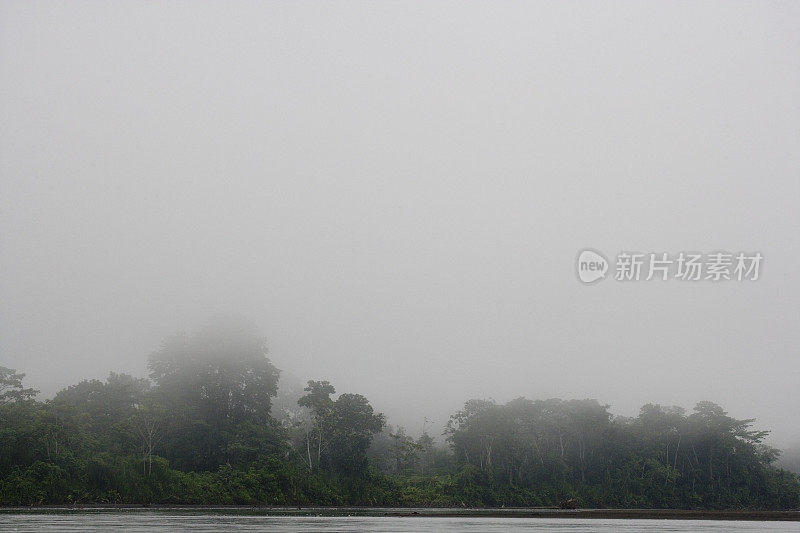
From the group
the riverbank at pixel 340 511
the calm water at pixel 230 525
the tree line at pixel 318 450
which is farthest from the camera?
the tree line at pixel 318 450

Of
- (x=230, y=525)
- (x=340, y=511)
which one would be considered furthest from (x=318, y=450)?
(x=230, y=525)

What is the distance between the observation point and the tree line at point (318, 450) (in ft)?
160

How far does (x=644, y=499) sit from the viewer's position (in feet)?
232

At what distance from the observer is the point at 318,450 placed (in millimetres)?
65312

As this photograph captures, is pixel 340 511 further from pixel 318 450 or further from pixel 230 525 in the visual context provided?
pixel 230 525

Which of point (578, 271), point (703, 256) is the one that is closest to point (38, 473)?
point (578, 271)

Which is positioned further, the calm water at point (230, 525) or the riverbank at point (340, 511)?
the riverbank at point (340, 511)

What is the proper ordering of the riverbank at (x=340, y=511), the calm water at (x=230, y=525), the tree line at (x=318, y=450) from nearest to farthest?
the calm water at (x=230, y=525) < the riverbank at (x=340, y=511) < the tree line at (x=318, y=450)

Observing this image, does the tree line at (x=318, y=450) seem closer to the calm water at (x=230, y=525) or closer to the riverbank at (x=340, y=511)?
the riverbank at (x=340, y=511)

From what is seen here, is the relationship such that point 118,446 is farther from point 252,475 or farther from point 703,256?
point 703,256

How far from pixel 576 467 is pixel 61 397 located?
191 ft

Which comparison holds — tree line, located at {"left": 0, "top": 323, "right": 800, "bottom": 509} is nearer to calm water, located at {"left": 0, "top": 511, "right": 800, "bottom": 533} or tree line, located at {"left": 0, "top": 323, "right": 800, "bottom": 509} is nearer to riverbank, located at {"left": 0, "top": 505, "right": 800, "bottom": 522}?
riverbank, located at {"left": 0, "top": 505, "right": 800, "bottom": 522}

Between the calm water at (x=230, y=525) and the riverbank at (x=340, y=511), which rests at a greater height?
the calm water at (x=230, y=525)

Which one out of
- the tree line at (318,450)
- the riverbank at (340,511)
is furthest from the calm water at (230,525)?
the tree line at (318,450)
